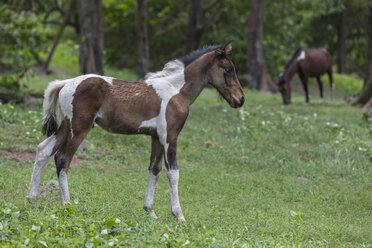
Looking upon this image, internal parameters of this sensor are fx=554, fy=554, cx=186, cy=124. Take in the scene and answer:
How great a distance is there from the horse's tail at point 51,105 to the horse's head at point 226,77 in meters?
1.88

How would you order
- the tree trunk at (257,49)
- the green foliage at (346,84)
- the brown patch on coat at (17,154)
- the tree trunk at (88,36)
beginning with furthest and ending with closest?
the green foliage at (346,84) → the tree trunk at (257,49) → the tree trunk at (88,36) → the brown patch on coat at (17,154)

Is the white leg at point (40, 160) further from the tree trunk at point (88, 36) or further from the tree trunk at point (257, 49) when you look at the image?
the tree trunk at point (257, 49)

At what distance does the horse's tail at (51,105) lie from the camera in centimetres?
654

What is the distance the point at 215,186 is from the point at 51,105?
135 inches

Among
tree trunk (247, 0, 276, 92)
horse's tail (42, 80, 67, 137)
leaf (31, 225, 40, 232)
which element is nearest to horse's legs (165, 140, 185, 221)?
horse's tail (42, 80, 67, 137)

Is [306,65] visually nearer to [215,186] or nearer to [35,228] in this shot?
[215,186]

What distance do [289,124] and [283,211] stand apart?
596 centimetres

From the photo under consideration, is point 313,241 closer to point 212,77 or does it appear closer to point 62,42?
point 212,77

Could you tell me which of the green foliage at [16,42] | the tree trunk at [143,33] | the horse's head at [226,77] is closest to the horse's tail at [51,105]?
the horse's head at [226,77]

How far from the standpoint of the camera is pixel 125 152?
10.6 m

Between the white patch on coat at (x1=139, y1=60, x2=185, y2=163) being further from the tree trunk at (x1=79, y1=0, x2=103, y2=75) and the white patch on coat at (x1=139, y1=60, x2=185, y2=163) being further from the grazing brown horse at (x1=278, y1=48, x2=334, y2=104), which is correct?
the grazing brown horse at (x1=278, y1=48, x2=334, y2=104)

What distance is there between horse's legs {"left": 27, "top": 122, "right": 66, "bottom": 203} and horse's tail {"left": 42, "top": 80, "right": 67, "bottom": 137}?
0.16 meters

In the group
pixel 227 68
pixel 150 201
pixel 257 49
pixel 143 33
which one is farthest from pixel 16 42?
pixel 257 49

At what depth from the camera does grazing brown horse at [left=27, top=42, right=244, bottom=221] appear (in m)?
6.39
